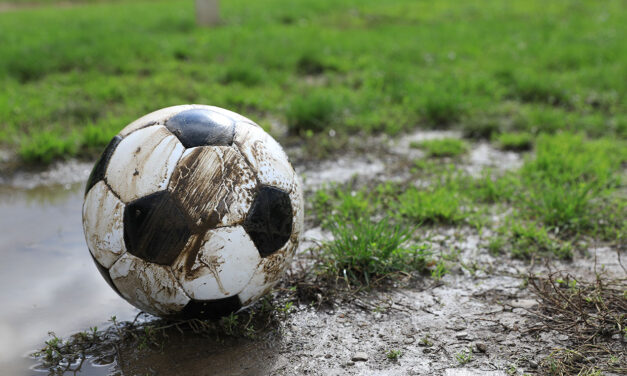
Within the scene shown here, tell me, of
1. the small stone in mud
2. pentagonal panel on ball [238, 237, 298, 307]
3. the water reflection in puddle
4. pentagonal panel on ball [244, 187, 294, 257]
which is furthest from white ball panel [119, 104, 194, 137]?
the small stone in mud

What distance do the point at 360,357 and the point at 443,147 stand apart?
3.29m

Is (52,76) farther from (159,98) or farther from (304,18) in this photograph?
(304,18)

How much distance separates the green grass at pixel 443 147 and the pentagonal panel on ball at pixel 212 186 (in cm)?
320

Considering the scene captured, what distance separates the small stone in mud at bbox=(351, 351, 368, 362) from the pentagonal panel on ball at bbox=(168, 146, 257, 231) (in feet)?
2.83

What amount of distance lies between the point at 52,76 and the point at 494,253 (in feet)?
20.9

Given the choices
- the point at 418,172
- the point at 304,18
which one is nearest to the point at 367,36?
the point at 304,18

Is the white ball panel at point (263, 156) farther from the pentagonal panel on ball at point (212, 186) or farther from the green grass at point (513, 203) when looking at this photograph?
the green grass at point (513, 203)

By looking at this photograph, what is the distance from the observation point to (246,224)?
2941 millimetres

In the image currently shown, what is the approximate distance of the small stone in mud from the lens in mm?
2977

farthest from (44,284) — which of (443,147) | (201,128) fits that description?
(443,147)

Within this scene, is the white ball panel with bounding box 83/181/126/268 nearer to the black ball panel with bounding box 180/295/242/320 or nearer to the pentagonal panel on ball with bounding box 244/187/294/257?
the black ball panel with bounding box 180/295/242/320

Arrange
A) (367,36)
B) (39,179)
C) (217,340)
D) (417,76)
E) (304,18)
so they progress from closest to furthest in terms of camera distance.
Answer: (217,340) < (39,179) < (417,76) < (367,36) < (304,18)

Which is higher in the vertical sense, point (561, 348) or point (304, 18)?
point (304, 18)

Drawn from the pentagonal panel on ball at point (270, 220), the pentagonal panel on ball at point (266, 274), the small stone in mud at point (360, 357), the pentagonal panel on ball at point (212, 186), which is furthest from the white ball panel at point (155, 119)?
the small stone in mud at point (360, 357)
